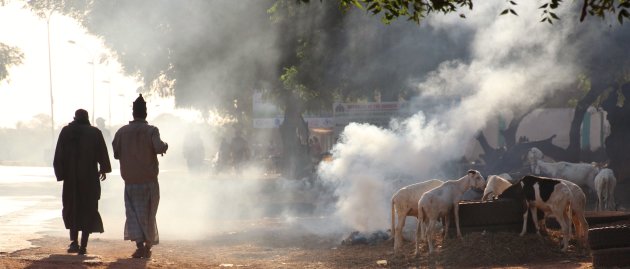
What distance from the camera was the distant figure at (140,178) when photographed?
11680 mm

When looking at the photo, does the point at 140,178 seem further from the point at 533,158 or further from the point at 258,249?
the point at 533,158

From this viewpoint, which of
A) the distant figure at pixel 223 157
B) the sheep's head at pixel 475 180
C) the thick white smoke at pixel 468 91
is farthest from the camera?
the distant figure at pixel 223 157

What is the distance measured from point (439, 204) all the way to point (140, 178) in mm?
3625

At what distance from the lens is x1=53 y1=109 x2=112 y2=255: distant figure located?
1194 cm

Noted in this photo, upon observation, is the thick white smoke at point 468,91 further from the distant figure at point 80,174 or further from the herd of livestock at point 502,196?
the distant figure at point 80,174

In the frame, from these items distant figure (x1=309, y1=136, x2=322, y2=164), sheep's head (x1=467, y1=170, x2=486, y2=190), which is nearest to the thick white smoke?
sheep's head (x1=467, y1=170, x2=486, y2=190)

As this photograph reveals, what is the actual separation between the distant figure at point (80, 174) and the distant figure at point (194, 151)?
29608mm

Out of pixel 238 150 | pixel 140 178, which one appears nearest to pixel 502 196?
pixel 140 178

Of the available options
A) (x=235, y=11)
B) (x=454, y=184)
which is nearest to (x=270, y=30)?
(x=235, y=11)

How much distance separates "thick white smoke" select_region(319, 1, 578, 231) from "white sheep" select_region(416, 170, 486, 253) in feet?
19.7

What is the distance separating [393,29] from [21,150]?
77.1 m

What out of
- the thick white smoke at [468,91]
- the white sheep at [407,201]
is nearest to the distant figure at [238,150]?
the thick white smoke at [468,91]

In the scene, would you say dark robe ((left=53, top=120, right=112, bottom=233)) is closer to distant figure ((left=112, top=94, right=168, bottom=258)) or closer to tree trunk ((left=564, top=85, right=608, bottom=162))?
distant figure ((left=112, top=94, right=168, bottom=258))

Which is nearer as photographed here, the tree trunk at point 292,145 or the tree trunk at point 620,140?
the tree trunk at point 620,140
